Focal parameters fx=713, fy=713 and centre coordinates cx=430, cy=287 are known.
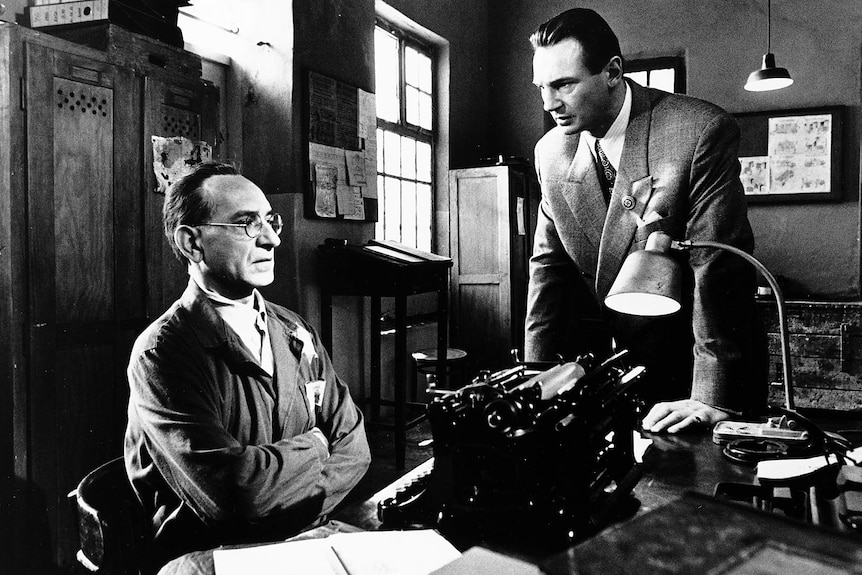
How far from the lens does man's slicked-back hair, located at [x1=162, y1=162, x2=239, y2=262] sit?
1735 mm

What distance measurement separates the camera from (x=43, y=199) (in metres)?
2.12

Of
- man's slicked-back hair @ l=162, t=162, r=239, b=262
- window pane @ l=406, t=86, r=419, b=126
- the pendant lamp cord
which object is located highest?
the pendant lamp cord

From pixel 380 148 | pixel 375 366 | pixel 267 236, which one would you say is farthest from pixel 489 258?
pixel 267 236

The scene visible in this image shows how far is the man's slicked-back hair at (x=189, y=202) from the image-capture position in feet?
5.69

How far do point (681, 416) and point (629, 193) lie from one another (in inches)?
23.0

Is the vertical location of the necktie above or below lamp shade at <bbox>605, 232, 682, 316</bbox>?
below

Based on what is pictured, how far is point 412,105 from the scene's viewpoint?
5363 millimetres

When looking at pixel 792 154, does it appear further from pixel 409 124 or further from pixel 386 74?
pixel 386 74

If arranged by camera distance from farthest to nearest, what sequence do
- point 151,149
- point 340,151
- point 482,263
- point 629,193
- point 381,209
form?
point 482,263 < point 381,209 < point 340,151 < point 151,149 < point 629,193

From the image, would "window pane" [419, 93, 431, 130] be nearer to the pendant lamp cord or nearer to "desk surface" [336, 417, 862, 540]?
the pendant lamp cord

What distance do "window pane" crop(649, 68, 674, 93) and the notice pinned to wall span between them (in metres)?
4.33

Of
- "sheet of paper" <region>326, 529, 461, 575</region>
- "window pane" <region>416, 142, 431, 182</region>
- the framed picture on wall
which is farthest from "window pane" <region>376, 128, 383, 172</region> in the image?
"sheet of paper" <region>326, 529, 461, 575</region>

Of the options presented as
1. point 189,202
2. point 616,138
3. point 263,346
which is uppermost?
point 616,138

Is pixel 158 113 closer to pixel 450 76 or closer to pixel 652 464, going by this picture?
pixel 652 464
